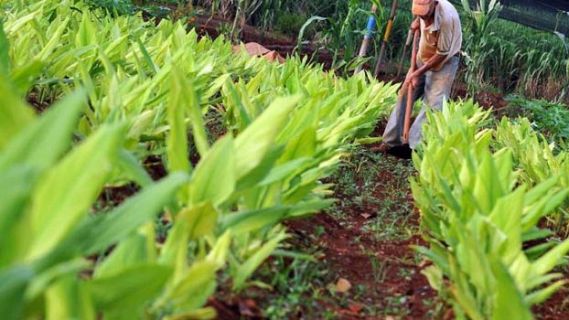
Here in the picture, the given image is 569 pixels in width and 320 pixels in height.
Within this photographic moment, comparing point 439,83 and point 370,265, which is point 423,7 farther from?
point 370,265

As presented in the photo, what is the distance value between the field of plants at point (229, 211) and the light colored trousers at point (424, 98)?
1143mm

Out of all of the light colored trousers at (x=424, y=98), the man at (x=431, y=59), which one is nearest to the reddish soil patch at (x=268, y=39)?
the light colored trousers at (x=424, y=98)

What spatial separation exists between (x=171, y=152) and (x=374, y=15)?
655 cm

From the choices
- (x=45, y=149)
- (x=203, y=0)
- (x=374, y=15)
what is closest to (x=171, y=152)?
(x=45, y=149)

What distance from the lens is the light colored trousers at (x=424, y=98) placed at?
518 centimetres

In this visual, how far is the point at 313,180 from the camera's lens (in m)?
1.95

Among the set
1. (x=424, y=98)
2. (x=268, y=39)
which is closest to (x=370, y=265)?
(x=424, y=98)

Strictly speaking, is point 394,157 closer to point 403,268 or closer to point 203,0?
point 403,268

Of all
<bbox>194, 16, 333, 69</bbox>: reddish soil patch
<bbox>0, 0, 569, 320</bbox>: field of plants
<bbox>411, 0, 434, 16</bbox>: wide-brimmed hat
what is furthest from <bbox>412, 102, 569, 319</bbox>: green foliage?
<bbox>194, 16, 333, 69</bbox>: reddish soil patch

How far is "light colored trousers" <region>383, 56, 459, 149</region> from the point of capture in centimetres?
518

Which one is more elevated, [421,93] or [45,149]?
[45,149]

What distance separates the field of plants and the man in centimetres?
117

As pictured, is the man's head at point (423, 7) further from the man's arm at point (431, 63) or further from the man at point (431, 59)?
the man's arm at point (431, 63)

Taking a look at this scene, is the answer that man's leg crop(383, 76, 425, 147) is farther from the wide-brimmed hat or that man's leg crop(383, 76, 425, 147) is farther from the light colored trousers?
the wide-brimmed hat
